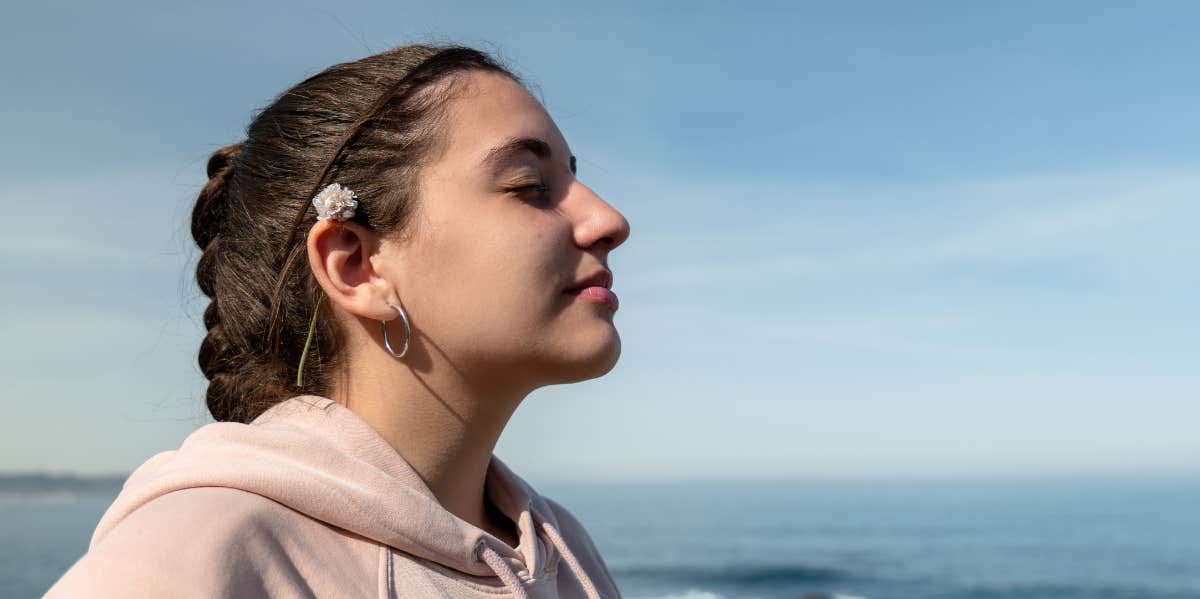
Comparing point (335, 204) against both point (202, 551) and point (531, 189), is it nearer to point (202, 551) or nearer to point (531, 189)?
point (531, 189)

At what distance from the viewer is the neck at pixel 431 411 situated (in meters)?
1.86

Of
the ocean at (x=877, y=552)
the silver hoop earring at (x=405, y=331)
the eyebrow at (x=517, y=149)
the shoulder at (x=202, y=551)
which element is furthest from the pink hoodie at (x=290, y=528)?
the ocean at (x=877, y=552)

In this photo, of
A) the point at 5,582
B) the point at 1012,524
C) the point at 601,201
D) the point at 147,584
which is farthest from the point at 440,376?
the point at 1012,524

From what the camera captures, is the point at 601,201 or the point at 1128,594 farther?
the point at 1128,594

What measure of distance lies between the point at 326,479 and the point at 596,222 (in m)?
0.67

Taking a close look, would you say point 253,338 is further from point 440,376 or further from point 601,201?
point 601,201

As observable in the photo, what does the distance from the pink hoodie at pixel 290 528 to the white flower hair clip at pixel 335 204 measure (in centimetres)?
34

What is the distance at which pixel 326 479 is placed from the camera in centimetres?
164

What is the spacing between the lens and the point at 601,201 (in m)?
1.96

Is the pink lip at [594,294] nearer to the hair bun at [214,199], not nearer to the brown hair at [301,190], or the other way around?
the brown hair at [301,190]

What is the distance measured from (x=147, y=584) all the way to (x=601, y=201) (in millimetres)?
1031

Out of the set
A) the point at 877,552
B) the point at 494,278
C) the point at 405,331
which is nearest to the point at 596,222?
the point at 494,278

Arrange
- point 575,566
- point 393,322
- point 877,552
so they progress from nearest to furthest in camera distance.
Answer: point 393,322, point 575,566, point 877,552

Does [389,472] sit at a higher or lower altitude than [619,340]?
lower
